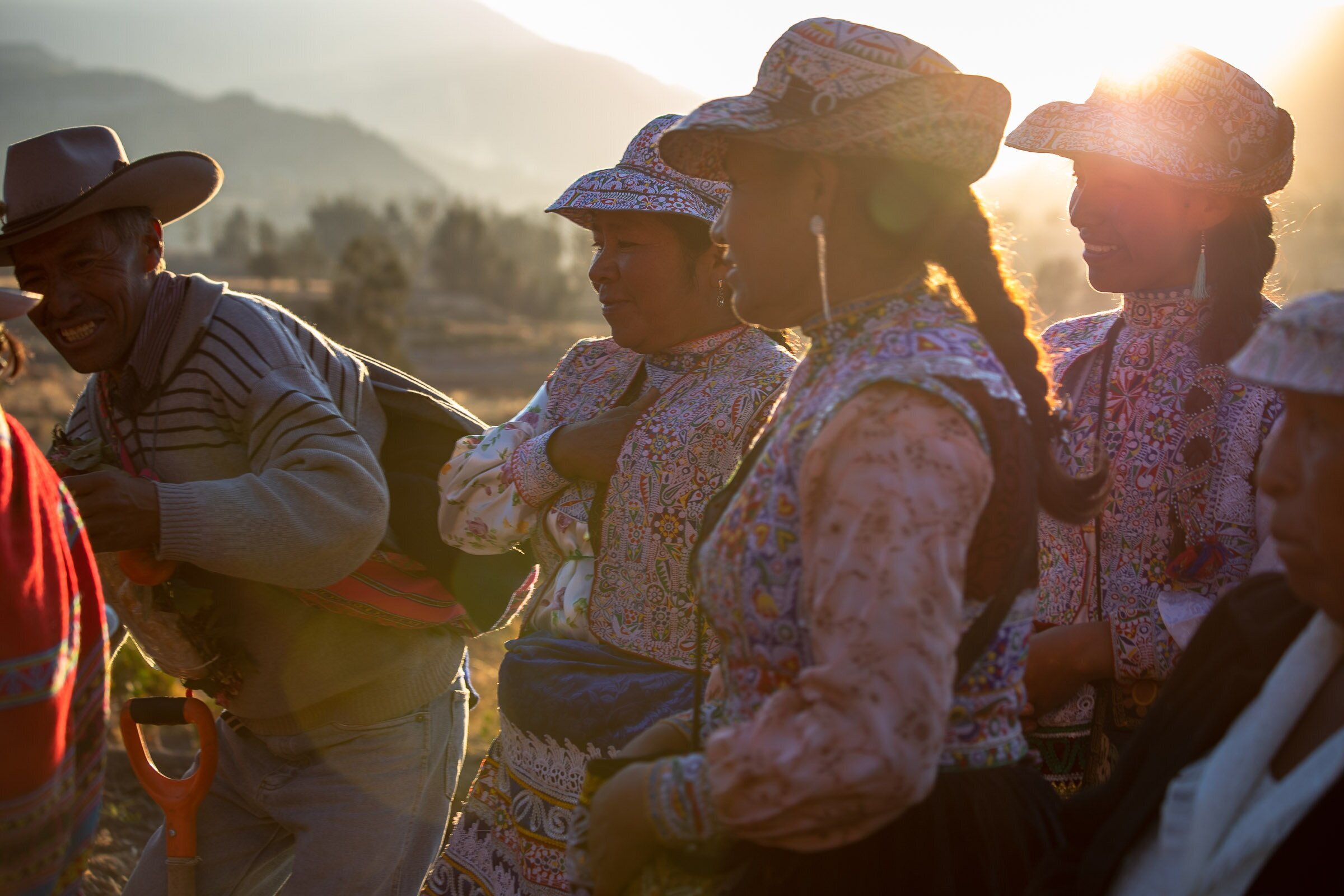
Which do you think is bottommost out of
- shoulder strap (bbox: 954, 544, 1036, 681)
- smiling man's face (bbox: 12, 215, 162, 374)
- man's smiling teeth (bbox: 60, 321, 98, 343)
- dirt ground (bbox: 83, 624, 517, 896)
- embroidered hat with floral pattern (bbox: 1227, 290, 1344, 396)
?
dirt ground (bbox: 83, 624, 517, 896)

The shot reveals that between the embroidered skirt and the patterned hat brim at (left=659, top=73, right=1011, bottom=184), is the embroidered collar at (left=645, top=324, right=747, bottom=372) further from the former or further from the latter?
the patterned hat brim at (left=659, top=73, right=1011, bottom=184)

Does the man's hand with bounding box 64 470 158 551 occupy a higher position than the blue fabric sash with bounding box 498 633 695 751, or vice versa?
the man's hand with bounding box 64 470 158 551

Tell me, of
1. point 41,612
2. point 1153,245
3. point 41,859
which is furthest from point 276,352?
point 1153,245

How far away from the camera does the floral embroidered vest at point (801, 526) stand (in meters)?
1.67

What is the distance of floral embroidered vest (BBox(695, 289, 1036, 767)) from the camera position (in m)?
1.67

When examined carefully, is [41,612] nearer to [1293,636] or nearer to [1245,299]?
[1293,636]

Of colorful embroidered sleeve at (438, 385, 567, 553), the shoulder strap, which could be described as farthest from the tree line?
the shoulder strap

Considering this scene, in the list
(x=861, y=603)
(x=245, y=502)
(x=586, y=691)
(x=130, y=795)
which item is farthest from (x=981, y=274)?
(x=130, y=795)

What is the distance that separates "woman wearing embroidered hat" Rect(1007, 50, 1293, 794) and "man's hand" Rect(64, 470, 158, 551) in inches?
82.5

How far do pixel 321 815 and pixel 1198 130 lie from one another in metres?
2.84

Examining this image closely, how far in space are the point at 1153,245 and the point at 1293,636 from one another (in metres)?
1.45

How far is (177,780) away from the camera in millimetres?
3125

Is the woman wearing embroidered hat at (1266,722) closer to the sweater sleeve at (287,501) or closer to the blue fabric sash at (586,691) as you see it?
the blue fabric sash at (586,691)

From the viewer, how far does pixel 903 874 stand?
70.2 inches
